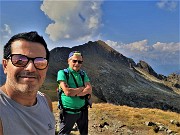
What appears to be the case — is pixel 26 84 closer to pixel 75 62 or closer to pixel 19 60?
pixel 19 60

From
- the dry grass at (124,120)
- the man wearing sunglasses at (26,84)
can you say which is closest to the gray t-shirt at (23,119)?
the man wearing sunglasses at (26,84)

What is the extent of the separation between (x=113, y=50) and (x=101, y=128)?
116 meters

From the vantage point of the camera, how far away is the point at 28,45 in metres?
3.11

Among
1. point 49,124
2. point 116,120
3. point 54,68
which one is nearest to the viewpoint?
point 49,124

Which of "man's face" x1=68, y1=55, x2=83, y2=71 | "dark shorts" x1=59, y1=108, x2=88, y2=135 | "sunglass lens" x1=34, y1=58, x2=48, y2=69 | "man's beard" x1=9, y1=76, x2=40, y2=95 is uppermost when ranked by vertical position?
"man's face" x1=68, y1=55, x2=83, y2=71

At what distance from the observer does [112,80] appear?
94.7m

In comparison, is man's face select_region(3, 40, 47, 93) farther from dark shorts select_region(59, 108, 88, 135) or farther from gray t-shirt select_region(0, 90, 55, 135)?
dark shorts select_region(59, 108, 88, 135)

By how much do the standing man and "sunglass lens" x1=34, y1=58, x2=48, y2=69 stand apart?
13.8ft

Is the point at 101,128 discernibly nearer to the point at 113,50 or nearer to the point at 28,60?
the point at 28,60

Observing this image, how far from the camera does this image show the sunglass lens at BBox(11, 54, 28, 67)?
3.06m

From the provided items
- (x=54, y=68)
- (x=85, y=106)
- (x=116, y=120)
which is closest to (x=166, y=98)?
(x=54, y=68)

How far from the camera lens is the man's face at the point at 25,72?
301 cm

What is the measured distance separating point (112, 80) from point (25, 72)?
92.0 metres

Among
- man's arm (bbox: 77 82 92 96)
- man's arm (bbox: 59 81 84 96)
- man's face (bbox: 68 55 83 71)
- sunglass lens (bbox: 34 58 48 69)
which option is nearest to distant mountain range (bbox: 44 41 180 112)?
man's face (bbox: 68 55 83 71)
